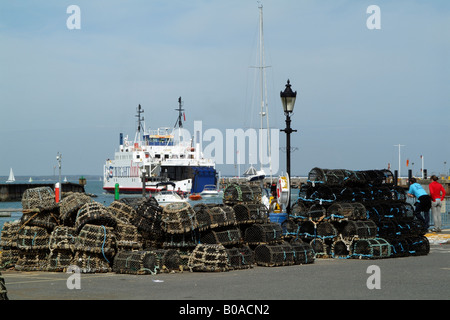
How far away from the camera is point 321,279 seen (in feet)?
38.9

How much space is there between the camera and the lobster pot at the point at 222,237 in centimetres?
1407

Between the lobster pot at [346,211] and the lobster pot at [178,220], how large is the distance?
384cm

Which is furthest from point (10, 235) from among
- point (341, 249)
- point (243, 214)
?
point (341, 249)

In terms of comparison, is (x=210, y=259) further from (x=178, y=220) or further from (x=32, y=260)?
(x=32, y=260)

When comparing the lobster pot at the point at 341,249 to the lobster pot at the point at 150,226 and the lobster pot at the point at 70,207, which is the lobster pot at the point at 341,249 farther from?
the lobster pot at the point at 70,207

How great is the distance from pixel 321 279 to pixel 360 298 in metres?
2.21

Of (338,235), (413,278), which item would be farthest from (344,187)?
(413,278)

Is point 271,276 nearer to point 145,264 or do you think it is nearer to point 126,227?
point 145,264

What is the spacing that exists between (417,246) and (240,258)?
17.2 feet

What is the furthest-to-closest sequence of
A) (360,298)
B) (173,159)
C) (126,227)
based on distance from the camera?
(173,159)
(126,227)
(360,298)

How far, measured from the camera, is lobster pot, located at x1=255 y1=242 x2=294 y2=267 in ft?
46.6

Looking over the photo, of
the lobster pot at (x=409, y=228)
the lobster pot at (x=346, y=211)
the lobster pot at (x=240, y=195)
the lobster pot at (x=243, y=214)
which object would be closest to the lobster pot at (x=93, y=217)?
the lobster pot at (x=243, y=214)

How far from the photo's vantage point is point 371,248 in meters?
15.3
